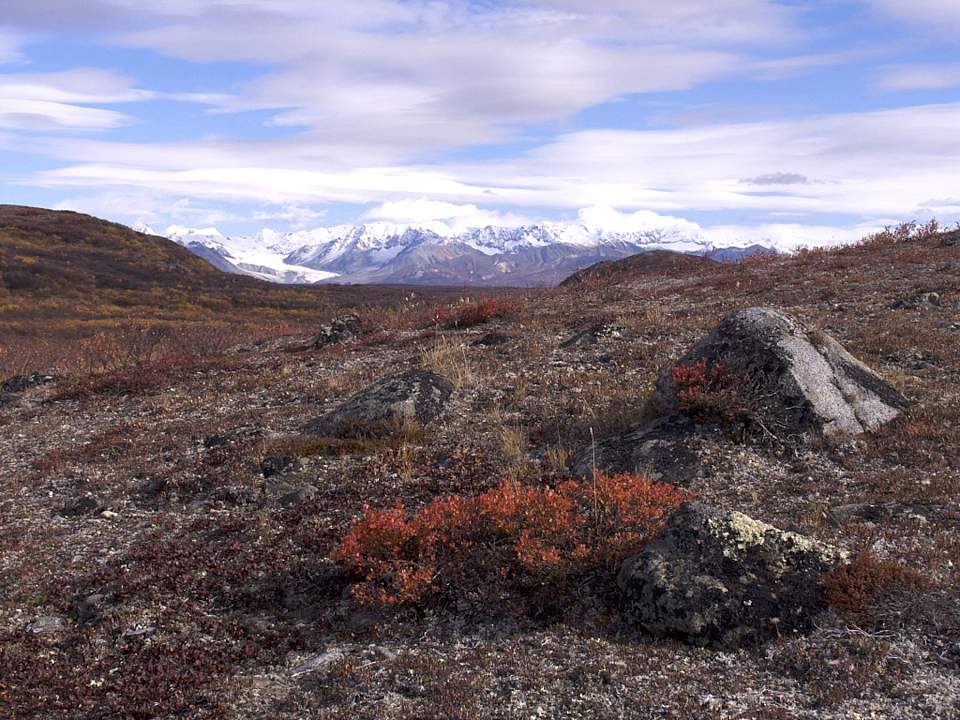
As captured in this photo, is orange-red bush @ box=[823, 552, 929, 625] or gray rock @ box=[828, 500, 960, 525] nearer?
orange-red bush @ box=[823, 552, 929, 625]

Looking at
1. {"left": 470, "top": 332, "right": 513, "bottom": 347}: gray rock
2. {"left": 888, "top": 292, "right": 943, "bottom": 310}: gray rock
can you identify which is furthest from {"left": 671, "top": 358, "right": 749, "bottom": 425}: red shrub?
{"left": 888, "top": 292, "right": 943, "bottom": 310}: gray rock

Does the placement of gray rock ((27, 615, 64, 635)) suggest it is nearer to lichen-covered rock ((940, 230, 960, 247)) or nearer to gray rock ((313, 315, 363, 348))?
gray rock ((313, 315, 363, 348))

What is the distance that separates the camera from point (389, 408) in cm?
1521

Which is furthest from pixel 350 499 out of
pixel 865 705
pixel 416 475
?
pixel 865 705

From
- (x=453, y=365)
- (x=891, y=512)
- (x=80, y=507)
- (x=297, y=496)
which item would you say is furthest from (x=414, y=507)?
(x=453, y=365)

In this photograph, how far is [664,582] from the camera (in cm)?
769

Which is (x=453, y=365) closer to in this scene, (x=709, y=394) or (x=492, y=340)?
(x=492, y=340)

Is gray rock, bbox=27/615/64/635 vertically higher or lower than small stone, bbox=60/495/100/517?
lower

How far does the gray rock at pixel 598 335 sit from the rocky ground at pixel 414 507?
10 centimetres

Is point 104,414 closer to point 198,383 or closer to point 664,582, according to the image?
point 198,383

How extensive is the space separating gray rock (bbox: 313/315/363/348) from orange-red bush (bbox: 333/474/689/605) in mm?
19812

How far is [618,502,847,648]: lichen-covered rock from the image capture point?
736cm

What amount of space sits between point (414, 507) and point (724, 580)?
17.3 ft

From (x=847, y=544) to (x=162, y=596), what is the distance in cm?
852
